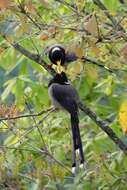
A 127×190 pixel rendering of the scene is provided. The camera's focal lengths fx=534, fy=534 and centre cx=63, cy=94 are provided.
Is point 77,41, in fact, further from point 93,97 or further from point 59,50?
point 93,97

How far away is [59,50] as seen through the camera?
219 cm

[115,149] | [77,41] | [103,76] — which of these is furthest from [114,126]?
[77,41]

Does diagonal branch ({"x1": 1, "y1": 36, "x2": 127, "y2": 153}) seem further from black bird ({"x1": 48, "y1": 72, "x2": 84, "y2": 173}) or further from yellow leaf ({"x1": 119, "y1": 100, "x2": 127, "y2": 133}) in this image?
yellow leaf ({"x1": 119, "y1": 100, "x2": 127, "y2": 133})

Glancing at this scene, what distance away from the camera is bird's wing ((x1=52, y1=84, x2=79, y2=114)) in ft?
7.37

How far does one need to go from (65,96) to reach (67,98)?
13 mm

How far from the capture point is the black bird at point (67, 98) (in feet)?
7.38

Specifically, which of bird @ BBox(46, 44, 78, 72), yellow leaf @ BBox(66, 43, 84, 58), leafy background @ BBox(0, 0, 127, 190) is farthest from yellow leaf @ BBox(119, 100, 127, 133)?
bird @ BBox(46, 44, 78, 72)

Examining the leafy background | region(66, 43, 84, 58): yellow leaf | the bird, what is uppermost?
region(66, 43, 84, 58): yellow leaf

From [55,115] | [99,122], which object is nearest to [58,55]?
[99,122]

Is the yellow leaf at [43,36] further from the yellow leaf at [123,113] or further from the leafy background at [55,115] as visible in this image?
the yellow leaf at [123,113]

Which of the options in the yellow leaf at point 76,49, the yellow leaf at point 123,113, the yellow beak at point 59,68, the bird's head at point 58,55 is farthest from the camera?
the bird's head at point 58,55

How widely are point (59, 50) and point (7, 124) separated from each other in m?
0.48

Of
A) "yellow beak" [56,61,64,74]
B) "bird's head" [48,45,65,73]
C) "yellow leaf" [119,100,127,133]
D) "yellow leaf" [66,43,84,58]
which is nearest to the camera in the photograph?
"yellow leaf" [119,100,127,133]

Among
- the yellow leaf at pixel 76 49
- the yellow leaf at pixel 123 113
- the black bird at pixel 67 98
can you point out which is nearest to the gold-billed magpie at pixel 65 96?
the black bird at pixel 67 98
